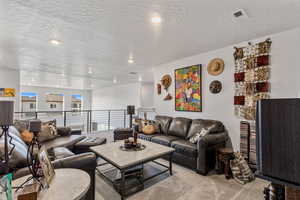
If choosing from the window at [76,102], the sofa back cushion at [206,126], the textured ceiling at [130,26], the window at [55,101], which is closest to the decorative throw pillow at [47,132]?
the textured ceiling at [130,26]

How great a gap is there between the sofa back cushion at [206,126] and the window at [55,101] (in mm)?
8922

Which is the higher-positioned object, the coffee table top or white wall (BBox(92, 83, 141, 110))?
white wall (BBox(92, 83, 141, 110))

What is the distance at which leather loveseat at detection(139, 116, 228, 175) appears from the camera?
2.44 meters

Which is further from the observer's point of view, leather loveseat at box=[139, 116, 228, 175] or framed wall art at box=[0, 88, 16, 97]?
framed wall art at box=[0, 88, 16, 97]

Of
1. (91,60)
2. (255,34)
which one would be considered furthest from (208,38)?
(91,60)

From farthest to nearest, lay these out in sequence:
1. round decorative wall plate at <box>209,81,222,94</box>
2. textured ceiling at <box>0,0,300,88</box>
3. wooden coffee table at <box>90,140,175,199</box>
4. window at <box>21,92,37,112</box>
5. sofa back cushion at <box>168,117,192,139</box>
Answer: window at <box>21,92,37,112</box>, sofa back cushion at <box>168,117,192,139</box>, round decorative wall plate at <box>209,81,222,94</box>, wooden coffee table at <box>90,140,175,199</box>, textured ceiling at <box>0,0,300,88</box>

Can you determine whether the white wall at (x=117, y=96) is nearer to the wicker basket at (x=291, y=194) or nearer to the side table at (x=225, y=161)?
the side table at (x=225, y=161)

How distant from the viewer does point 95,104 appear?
10344 mm

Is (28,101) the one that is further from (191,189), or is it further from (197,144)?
(191,189)

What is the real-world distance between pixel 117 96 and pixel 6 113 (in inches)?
281

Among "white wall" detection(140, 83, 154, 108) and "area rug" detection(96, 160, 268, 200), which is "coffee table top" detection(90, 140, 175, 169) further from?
"white wall" detection(140, 83, 154, 108)

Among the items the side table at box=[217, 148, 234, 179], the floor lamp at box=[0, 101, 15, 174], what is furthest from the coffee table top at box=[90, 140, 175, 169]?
the floor lamp at box=[0, 101, 15, 174]

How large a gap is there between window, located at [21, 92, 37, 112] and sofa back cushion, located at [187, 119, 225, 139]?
30.2 ft

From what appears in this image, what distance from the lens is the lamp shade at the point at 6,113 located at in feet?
4.09
